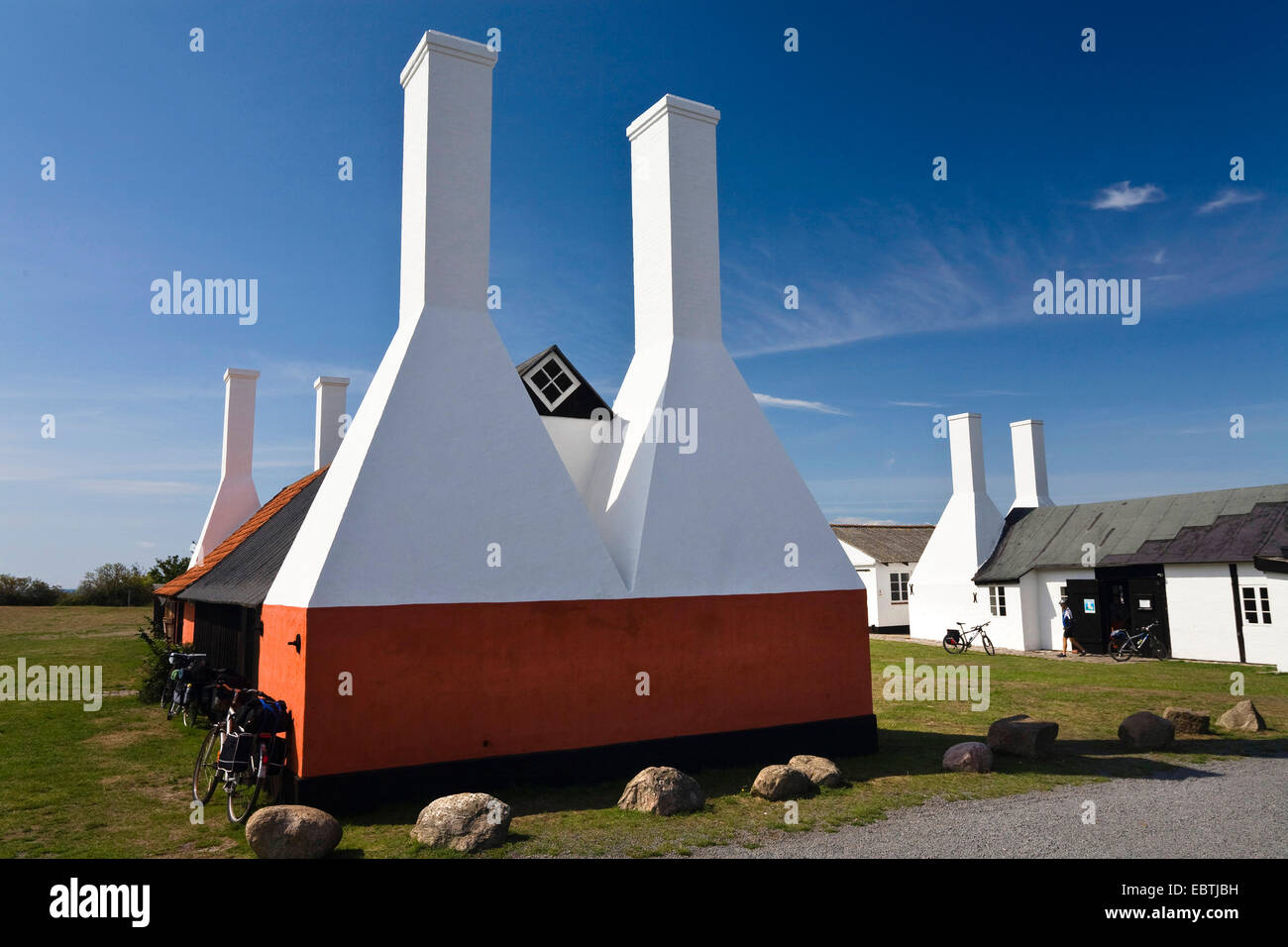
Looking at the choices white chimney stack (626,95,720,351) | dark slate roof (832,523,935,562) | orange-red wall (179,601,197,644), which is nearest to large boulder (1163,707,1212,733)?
white chimney stack (626,95,720,351)

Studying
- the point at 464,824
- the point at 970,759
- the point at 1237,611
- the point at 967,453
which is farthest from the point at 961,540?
the point at 464,824

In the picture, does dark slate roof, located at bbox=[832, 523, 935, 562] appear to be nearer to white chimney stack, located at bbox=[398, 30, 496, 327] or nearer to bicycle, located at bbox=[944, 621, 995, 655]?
bicycle, located at bbox=[944, 621, 995, 655]

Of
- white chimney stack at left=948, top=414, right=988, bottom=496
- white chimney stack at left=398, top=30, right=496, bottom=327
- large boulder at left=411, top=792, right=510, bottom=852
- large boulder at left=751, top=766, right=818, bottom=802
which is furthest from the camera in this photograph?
white chimney stack at left=948, top=414, right=988, bottom=496

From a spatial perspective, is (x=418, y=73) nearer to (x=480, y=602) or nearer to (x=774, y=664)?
(x=480, y=602)

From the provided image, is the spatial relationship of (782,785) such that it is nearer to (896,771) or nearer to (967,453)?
(896,771)

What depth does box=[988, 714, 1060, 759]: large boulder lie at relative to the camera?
10.4 meters

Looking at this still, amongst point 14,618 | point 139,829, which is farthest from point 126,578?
point 139,829

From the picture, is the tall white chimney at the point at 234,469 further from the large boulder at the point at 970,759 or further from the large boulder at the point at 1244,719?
the large boulder at the point at 1244,719

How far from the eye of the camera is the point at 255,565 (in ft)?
43.3

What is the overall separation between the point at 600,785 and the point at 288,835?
3.62 m

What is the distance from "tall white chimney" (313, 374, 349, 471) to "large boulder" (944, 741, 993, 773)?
18.7 metres

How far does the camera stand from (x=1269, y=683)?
16.9 m

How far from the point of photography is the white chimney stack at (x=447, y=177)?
9.98 m
